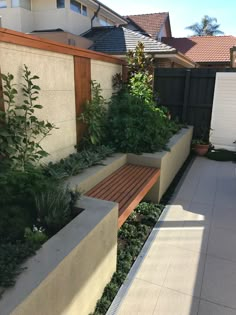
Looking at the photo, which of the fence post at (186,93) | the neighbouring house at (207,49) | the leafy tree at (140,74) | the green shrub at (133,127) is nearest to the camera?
the green shrub at (133,127)

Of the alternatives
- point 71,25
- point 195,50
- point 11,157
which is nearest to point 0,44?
point 11,157

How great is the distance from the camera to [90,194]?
9.18 ft

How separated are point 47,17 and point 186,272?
1089cm

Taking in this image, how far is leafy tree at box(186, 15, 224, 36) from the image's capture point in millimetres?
28578

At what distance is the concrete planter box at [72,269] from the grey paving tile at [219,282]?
2.75ft

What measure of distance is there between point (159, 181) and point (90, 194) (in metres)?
1.27

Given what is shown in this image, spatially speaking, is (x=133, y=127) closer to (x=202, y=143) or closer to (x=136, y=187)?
(x=136, y=187)

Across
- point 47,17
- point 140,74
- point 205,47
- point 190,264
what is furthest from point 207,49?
point 190,264

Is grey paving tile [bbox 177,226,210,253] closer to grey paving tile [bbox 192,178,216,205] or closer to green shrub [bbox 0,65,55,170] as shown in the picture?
grey paving tile [bbox 192,178,216,205]

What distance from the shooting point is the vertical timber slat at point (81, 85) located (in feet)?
10.8

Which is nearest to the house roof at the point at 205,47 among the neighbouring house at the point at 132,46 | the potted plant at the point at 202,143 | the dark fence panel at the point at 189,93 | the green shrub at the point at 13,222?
the neighbouring house at the point at 132,46

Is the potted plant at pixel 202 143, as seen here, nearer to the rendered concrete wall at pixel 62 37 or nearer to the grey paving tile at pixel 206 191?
the grey paving tile at pixel 206 191

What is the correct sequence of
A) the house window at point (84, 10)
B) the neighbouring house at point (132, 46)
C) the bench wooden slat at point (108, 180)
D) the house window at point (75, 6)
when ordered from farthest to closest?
1. the house window at point (84, 10)
2. the house window at point (75, 6)
3. the neighbouring house at point (132, 46)
4. the bench wooden slat at point (108, 180)

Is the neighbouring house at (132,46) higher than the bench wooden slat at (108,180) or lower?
higher
